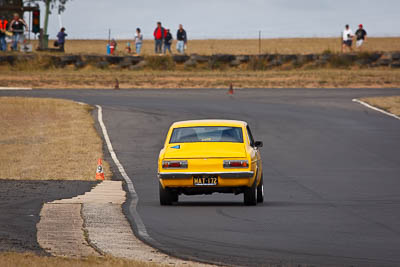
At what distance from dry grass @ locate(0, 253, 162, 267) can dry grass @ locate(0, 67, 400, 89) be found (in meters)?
43.6

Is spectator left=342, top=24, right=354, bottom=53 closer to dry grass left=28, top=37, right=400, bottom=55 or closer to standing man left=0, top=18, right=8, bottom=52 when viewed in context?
dry grass left=28, top=37, right=400, bottom=55

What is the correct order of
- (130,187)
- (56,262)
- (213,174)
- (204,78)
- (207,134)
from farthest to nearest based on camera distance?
(204,78) → (130,187) → (207,134) → (213,174) → (56,262)

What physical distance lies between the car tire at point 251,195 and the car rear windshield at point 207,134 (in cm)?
92

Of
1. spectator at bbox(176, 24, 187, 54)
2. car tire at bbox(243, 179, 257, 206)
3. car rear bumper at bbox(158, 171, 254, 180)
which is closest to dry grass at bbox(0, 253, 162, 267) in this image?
car rear bumper at bbox(158, 171, 254, 180)

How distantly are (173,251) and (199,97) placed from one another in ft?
115

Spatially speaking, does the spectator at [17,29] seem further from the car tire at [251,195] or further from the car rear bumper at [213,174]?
the car rear bumper at [213,174]

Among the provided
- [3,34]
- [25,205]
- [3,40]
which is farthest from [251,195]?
[3,34]

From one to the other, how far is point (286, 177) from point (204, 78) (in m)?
35.0

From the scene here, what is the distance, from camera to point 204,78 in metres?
57.5

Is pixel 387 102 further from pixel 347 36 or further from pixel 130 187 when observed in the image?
pixel 130 187

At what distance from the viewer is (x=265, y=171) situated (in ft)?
79.4

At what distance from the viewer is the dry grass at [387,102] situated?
40878 millimetres

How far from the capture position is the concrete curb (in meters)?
11.1

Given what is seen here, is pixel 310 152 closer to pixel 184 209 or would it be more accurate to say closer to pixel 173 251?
pixel 184 209
